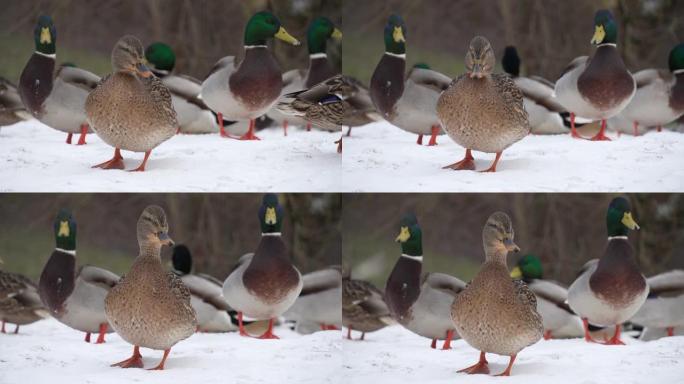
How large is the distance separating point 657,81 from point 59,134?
2652mm

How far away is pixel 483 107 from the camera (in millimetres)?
5156

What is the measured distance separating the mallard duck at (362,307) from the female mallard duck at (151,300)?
0.69 metres

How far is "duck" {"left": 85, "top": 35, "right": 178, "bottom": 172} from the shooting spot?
5.14m

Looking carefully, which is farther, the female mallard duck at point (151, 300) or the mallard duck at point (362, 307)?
the mallard duck at point (362, 307)

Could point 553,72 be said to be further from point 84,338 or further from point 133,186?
point 84,338

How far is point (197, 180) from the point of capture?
5277 mm

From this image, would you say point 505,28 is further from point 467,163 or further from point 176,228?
point 176,228

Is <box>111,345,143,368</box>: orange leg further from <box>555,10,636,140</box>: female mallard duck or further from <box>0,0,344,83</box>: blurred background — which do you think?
<box>555,10,636,140</box>: female mallard duck

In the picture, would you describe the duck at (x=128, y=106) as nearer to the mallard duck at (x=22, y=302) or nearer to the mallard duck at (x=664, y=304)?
the mallard duck at (x=22, y=302)

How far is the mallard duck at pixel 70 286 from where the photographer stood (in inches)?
213

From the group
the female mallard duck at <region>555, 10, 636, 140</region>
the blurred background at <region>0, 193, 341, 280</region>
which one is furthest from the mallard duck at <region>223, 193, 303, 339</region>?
the female mallard duck at <region>555, 10, 636, 140</region>

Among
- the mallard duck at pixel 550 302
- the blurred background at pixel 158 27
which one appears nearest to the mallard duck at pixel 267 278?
the blurred background at pixel 158 27

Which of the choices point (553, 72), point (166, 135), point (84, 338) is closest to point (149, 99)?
point (166, 135)

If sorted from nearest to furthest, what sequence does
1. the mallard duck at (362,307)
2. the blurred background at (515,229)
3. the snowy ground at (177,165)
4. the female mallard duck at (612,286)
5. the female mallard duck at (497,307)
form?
the female mallard duck at (497,307), the snowy ground at (177,165), the blurred background at (515,229), the mallard duck at (362,307), the female mallard duck at (612,286)
